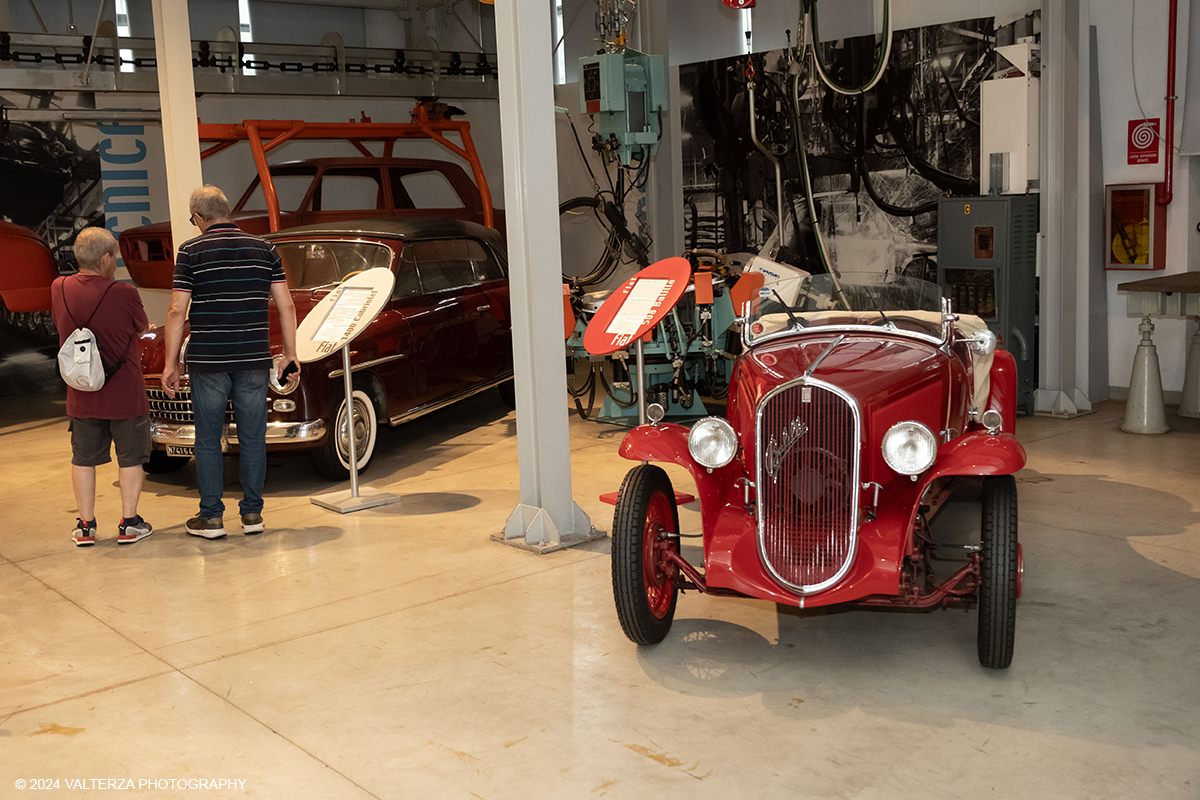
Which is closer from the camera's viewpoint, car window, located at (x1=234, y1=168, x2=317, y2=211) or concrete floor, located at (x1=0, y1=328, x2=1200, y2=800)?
concrete floor, located at (x1=0, y1=328, x2=1200, y2=800)

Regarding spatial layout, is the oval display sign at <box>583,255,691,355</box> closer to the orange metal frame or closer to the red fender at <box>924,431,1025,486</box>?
the red fender at <box>924,431,1025,486</box>

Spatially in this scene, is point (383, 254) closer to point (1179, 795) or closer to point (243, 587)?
point (243, 587)

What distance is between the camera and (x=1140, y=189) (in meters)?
8.05

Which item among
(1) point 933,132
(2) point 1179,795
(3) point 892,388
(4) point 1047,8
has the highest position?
(4) point 1047,8

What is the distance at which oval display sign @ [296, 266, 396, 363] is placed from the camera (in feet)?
19.0

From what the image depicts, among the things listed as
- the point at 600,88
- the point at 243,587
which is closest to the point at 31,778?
the point at 243,587

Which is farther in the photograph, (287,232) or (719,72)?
(719,72)

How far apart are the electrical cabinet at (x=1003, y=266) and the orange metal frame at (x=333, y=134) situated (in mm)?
4681

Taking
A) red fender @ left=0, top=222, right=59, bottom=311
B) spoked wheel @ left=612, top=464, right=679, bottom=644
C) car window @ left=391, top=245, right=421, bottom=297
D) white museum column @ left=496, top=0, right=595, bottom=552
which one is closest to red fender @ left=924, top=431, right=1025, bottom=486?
spoked wheel @ left=612, top=464, right=679, bottom=644

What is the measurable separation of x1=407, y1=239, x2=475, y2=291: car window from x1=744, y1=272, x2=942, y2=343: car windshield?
11.5ft

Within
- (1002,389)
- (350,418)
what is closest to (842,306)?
(1002,389)

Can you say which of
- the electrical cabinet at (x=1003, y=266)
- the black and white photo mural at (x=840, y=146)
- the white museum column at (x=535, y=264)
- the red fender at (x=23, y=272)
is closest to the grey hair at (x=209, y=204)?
the white museum column at (x=535, y=264)

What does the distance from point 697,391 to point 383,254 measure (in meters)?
2.58

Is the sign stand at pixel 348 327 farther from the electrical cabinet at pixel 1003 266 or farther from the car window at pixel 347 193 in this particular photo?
the car window at pixel 347 193
